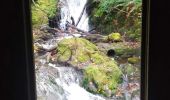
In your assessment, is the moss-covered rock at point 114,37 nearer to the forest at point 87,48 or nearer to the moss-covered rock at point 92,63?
the forest at point 87,48

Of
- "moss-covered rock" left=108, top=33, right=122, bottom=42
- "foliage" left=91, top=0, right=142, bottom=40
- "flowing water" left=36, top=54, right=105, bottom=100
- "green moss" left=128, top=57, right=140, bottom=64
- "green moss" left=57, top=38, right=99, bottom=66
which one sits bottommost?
"flowing water" left=36, top=54, right=105, bottom=100

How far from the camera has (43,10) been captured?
208cm

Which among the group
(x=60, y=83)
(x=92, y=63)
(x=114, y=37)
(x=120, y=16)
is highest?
(x=120, y=16)

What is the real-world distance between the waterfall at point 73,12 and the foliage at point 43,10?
0.17 ft

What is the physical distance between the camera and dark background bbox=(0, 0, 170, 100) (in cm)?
200

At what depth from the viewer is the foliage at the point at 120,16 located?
81.1 inches

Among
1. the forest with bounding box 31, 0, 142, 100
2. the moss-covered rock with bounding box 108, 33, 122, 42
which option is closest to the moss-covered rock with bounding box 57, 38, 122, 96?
the forest with bounding box 31, 0, 142, 100

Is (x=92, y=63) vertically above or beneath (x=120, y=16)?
beneath

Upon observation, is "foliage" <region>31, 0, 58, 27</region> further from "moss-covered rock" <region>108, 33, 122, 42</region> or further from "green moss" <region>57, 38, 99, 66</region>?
"moss-covered rock" <region>108, 33, 122, 42</region>

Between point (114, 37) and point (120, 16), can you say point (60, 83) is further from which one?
point (120, 16)
